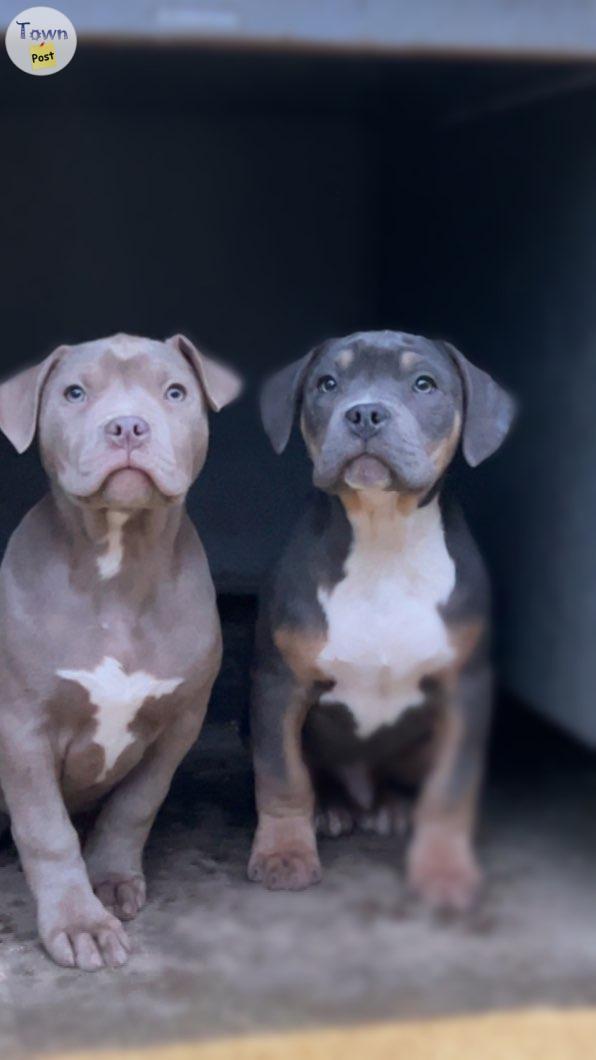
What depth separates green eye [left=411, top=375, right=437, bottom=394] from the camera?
3193 mm

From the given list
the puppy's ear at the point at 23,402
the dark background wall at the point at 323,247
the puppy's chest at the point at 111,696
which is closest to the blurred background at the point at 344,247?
the dark background wall at the point at 323,247

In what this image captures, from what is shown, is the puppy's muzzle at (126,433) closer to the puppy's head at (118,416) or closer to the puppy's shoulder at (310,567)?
the puppy's head at (118,416)

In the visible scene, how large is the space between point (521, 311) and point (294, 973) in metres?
1.58

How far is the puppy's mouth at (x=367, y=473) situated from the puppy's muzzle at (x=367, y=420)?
47mm

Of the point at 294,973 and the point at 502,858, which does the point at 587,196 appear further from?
the point at 294,973

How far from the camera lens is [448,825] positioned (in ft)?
10.6

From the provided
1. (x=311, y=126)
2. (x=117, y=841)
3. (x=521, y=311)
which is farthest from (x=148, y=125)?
(x=117, y=841)

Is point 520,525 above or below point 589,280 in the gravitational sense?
below

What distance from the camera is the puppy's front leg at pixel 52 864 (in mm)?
2832

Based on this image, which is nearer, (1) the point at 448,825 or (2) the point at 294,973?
(2) the point at 294,973

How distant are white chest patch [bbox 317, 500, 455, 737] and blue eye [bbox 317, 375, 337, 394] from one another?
293 mm

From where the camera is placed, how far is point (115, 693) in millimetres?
3018

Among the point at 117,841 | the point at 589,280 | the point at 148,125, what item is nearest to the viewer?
the point at 589,280

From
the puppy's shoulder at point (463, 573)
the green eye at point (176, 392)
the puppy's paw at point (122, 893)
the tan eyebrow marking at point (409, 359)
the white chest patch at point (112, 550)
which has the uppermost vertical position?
the tan eyebrow marking at point (409, 359)
